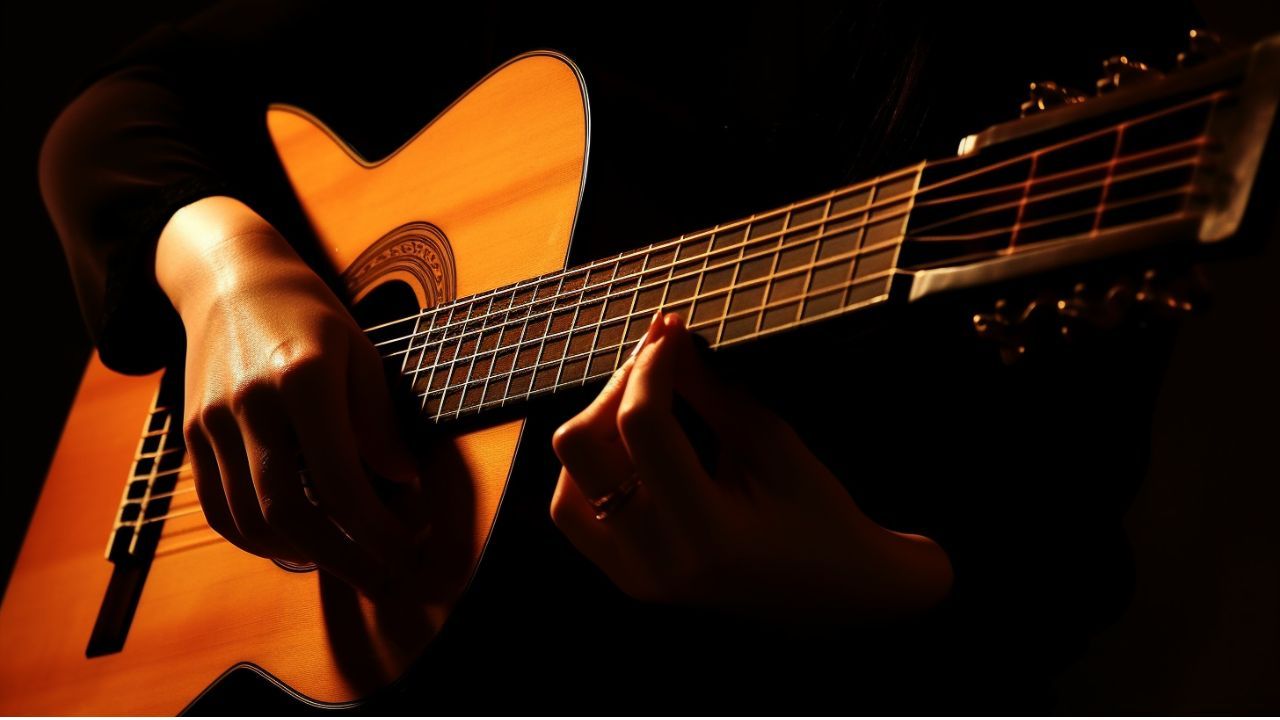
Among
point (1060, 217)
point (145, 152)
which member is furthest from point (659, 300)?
point (145, 152)

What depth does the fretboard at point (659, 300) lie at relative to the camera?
0.45m

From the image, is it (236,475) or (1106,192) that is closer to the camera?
(1106,192)

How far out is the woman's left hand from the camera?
488 mm

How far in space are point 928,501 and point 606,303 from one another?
12.8 inches

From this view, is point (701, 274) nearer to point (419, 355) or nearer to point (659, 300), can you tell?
point (659, 300)

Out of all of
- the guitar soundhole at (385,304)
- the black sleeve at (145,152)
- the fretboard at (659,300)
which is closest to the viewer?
the fretboard at (659,300)

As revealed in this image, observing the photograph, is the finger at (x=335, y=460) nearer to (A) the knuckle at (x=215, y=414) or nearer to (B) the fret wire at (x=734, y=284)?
(A) the knuckle at (x=215, y=414)

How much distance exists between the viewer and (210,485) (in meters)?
0.73

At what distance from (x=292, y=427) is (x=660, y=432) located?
33 cm

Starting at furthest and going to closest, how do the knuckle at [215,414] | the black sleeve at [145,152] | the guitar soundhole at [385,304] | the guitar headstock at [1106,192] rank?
the black sleeve at [145,152] → the guitar soundhole at [385,304] → the knuckle at [215,414] → the guitar headstock at [1106,192]

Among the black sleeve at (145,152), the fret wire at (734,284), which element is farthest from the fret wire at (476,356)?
the black sleeve at (145,152)

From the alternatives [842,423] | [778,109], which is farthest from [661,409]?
[778,109]

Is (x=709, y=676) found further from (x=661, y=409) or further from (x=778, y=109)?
(x=778, y=109)

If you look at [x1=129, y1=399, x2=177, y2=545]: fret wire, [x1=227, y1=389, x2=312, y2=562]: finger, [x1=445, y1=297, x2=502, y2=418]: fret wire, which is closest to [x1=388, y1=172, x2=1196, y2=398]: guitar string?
[x1=445, y1=297, x2=502, y2=418]: fret wire
